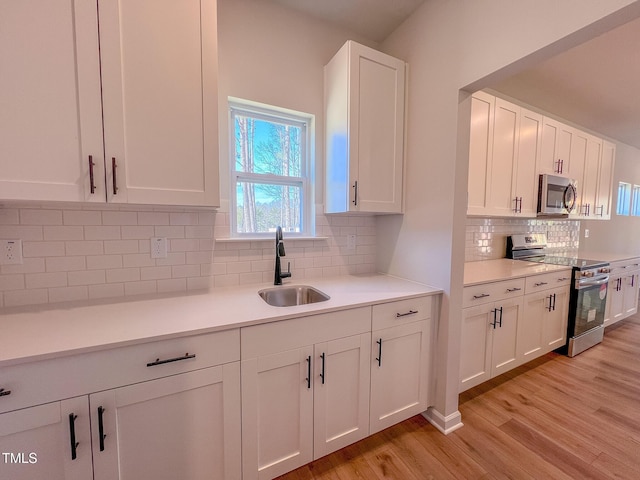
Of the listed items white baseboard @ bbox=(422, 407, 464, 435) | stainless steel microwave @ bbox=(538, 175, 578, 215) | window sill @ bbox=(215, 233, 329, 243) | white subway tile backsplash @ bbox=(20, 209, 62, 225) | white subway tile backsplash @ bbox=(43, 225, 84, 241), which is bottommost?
white baseboard @ bbox=(422, 407, 464, 435)

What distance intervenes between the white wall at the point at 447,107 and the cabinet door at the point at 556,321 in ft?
4.66

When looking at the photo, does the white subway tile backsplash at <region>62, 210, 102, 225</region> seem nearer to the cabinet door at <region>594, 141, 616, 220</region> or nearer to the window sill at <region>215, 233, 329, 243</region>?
the window sill at <region>215, 233, 329, 243</region>

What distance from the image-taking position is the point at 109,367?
952 mm

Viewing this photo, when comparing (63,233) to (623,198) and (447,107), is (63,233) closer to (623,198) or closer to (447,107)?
(447,107)

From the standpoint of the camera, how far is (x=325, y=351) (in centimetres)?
136

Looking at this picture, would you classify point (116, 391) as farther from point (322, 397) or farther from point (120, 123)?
point (120, 123)

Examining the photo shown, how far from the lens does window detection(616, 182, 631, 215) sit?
447 cm

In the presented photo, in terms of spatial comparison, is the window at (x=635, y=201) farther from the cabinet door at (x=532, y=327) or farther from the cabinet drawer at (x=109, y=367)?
the cabinet drawer at (x=109, y=367)

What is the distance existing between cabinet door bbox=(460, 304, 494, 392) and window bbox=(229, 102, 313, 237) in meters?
1.37

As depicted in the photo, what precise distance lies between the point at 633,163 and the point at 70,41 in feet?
24.7

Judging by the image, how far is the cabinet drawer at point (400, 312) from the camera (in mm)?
1507

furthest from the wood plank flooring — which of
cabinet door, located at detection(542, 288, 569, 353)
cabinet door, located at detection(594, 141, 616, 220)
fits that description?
cabinet door, located at detection(594, 141, 616, 220)

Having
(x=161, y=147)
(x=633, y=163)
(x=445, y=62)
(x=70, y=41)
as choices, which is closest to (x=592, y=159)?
(x=633, y=163)

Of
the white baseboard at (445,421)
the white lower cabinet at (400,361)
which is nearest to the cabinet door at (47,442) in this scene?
the white lower cabinet at (400,361)
